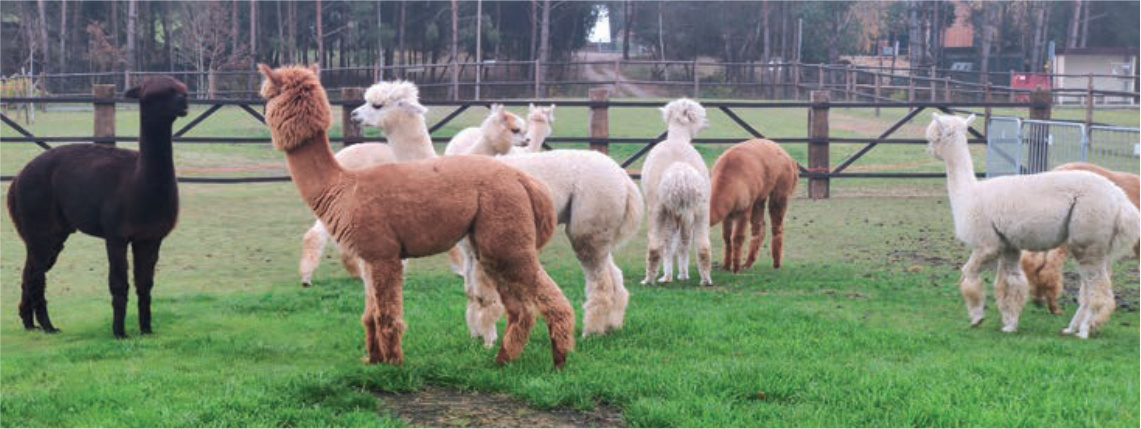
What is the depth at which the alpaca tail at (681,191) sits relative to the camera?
8.77 m

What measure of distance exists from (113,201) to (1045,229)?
219 inches

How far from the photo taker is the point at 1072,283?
8969mm

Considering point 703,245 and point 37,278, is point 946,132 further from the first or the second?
point 37,278

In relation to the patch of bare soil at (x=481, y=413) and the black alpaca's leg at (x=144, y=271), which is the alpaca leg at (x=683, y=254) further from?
the black alpaca's leg at (x=144, y=271)

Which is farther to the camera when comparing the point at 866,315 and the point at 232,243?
the point at 232,243

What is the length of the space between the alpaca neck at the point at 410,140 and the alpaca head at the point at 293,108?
100 cm

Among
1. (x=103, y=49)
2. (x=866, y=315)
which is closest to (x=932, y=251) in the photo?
(x=866, y=315)

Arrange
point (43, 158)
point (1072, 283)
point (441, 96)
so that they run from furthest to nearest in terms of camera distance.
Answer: point (441, 96)
point (1072, 283)
point (43, 158)

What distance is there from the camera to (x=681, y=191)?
875 cm

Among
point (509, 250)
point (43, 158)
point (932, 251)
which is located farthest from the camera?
point (932, 251)

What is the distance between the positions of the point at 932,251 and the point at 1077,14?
3950 centimetres

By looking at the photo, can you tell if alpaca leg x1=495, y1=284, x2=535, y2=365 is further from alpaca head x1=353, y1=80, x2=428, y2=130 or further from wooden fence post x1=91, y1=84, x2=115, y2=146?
wooden fence post x1=91, y1=84, x2=115, y2=146

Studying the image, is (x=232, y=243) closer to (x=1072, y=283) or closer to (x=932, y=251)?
(x=932, y=251)

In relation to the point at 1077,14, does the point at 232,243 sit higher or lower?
lower
